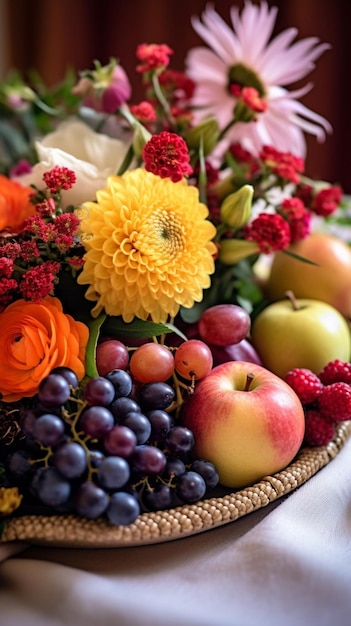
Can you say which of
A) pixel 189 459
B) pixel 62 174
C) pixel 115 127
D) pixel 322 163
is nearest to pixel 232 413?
pixel 189 459

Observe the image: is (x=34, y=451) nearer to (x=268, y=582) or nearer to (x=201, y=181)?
(x=268, y=582)

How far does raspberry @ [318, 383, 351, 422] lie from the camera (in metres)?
0.60

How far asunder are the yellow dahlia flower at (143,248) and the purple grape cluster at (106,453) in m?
0.08

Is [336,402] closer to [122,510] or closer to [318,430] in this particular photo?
[318,430]

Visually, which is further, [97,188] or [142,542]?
[97,188]

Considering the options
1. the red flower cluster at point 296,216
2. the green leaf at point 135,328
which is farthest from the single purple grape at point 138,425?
the red flower cluster at point 296,216

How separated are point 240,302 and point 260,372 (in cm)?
15

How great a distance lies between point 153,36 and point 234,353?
1287 mm

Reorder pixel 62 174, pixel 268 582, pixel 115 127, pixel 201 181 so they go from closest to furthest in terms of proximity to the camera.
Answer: pixel 268 582 < pixel 62 174 < pixel 201 181 < pixel 115 127

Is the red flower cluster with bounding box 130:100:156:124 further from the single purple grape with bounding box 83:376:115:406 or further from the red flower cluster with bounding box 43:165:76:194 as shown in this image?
the single purple grape with bounding box 83:376:115:406

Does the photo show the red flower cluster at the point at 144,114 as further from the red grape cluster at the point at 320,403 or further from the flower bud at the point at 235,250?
the red grape cluster at the point at 320,403

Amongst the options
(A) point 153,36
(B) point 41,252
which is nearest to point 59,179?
(B) point 41,252

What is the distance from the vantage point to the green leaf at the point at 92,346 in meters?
0.54

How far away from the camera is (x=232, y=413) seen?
54 centimetres
